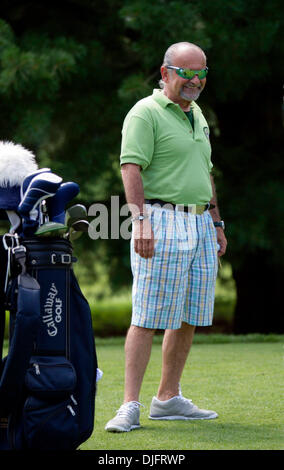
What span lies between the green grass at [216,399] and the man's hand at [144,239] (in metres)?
0.82

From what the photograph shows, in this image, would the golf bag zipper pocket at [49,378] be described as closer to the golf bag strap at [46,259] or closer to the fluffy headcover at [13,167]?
the golf bag strap at [46,259]

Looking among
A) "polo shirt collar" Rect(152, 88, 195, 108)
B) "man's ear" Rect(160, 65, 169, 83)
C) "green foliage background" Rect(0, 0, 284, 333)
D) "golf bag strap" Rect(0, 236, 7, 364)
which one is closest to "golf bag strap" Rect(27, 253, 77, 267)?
"golf bag strap" Rect(0, 236, 7, 364)

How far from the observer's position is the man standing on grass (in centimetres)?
426

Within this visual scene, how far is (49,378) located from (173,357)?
53.4 inches

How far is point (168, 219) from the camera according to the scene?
4.31m

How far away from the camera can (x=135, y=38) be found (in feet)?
31.6

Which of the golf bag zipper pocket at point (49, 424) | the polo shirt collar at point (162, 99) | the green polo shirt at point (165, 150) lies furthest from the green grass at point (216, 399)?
the polo shirt collar at point (162, 99)

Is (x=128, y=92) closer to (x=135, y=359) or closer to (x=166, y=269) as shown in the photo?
(x=166, y=269)

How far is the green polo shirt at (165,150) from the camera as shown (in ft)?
14.1

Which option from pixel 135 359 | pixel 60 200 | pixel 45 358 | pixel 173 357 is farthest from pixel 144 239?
pixel 45 358

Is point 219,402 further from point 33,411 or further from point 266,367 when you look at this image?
point 33,411

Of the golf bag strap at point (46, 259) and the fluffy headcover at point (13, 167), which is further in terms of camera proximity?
the fluffy headcover at point (13, 167)
